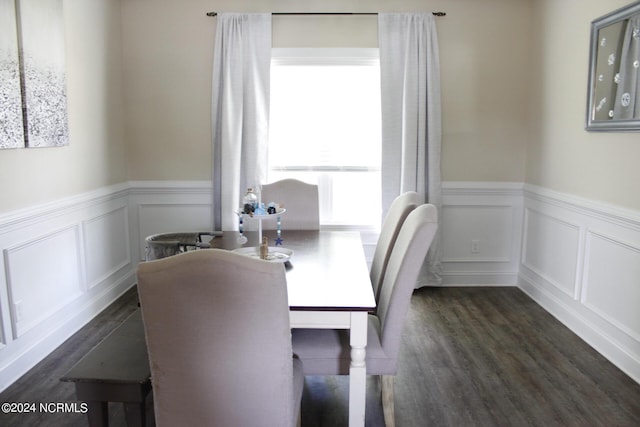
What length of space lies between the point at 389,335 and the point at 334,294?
0.32 metres

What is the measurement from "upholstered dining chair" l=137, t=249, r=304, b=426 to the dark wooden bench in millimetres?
260

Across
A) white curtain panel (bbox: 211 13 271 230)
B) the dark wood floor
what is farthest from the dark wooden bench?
white curtain panel (bbox: 211 13 271 230)

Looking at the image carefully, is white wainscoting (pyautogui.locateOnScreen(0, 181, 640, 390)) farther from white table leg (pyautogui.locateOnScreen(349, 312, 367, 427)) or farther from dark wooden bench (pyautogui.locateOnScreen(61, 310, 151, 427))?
white table leg (pyautogui.locateOnScreen(349, 312, 367, 427))

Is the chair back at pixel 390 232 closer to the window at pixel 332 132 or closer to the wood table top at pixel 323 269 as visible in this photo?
the wood table top at pixel 323 269

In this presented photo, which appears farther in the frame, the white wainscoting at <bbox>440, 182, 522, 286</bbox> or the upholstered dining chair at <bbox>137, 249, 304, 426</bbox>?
the white wainscoting at <bbox>440, 182, 522, 286</bbox>

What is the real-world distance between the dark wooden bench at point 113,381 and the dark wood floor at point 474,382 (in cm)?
54

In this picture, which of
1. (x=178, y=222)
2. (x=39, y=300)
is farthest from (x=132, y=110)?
(x=39, y=300)

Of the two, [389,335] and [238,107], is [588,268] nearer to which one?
[389,335]

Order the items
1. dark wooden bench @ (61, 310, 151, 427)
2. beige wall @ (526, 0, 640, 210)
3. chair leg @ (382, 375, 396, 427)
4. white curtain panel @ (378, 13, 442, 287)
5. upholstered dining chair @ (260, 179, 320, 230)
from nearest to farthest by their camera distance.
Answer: dark wooden bench @ (61, 310, 151, 427) < chair leg @ (382, 375, 396, 427) < beige wall @ (526, 0, 640, 210) < upholstered dining chair @ (260, 179, 320, 230) < white curtain panel @ (378, 13, 442, 287)

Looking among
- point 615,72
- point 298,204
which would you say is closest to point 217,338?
point 298,204

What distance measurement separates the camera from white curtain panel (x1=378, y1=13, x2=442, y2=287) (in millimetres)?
4164

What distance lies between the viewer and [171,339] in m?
1.58

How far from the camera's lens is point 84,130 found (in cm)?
366

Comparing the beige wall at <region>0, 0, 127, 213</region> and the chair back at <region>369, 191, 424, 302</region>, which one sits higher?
the beige wall at <region>0, 0, 127, 213</region>
